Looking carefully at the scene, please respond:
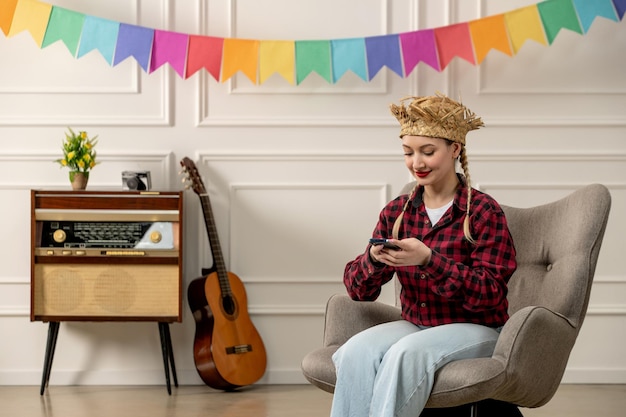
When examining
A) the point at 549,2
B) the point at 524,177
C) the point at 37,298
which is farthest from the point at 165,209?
the point at 549,2

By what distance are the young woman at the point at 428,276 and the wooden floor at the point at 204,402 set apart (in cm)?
117

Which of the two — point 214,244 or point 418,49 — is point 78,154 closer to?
point 214,244

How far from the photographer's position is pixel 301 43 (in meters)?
3.95

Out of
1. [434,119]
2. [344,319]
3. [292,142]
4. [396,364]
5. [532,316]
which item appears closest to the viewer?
[396,364]

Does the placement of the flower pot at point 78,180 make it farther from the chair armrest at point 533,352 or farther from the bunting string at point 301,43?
the chair armrest at point 533,352

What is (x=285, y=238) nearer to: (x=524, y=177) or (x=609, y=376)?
(x=524, y=177)

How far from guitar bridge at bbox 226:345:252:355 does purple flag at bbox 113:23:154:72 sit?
4.11 feet

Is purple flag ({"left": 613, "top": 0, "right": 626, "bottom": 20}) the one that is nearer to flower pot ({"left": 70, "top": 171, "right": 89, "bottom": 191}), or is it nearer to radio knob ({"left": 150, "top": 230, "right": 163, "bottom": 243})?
radio knob ({"left": 150, "top": 230, "right": 163, "bottom": 243})

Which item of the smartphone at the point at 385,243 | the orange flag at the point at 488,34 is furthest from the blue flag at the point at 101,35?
the smartphone at the point at 385,243

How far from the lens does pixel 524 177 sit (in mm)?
4078

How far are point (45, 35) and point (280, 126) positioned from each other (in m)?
1.07

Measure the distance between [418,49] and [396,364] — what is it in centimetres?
210

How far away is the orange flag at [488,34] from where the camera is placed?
3914 mm

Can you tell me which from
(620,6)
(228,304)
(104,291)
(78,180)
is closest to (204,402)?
(228,304)
